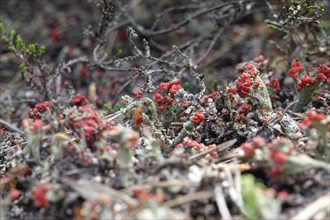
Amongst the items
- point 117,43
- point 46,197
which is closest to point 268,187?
point 46,197

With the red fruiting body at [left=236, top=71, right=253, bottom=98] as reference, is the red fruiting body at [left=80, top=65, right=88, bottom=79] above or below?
Result: above

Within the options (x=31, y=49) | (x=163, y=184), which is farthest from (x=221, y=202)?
(x=31, y=49)

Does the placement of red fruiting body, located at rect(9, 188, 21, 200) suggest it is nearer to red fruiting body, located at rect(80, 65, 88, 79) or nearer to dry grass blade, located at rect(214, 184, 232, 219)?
dry grass blade, located at rect(214, 184, 232, 219)

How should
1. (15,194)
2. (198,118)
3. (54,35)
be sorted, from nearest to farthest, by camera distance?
(15,194)
(198,118)
(54,35)

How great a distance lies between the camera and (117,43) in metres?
4.45

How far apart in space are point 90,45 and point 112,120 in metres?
2.39

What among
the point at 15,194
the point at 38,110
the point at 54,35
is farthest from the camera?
the point at 54,35

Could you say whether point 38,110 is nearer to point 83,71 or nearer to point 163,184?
point 163,184

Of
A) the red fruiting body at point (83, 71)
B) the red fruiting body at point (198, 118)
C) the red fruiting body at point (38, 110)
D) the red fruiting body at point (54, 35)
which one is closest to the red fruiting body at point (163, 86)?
the red fruiting body at point (198, 118)

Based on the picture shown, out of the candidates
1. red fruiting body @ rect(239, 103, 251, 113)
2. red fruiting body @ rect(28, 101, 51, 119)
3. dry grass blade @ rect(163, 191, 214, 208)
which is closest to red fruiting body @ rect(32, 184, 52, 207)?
dry grass blade @ rect(163, 191, 214, 208)

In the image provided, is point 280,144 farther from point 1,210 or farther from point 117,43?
point 117,43

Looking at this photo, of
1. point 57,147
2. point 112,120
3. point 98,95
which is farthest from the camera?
point 98,95

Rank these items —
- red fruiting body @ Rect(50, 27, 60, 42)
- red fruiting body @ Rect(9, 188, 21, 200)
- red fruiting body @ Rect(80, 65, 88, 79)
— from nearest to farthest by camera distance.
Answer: red fruiting body @ Rect(9, 188, 21, 200) < red fruiting body @ Rect(80, 65, 88, 79) < red fruiting body @ Rect(50, 27, 60, 42)

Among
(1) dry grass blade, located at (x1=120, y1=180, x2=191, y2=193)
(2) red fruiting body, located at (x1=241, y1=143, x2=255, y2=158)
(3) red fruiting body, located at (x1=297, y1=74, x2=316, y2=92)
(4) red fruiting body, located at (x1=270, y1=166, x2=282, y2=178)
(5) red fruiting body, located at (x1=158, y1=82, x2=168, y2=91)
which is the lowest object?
(4) red fruiting body, located at (x1=270, y1=166, x2=282, y2=178)
